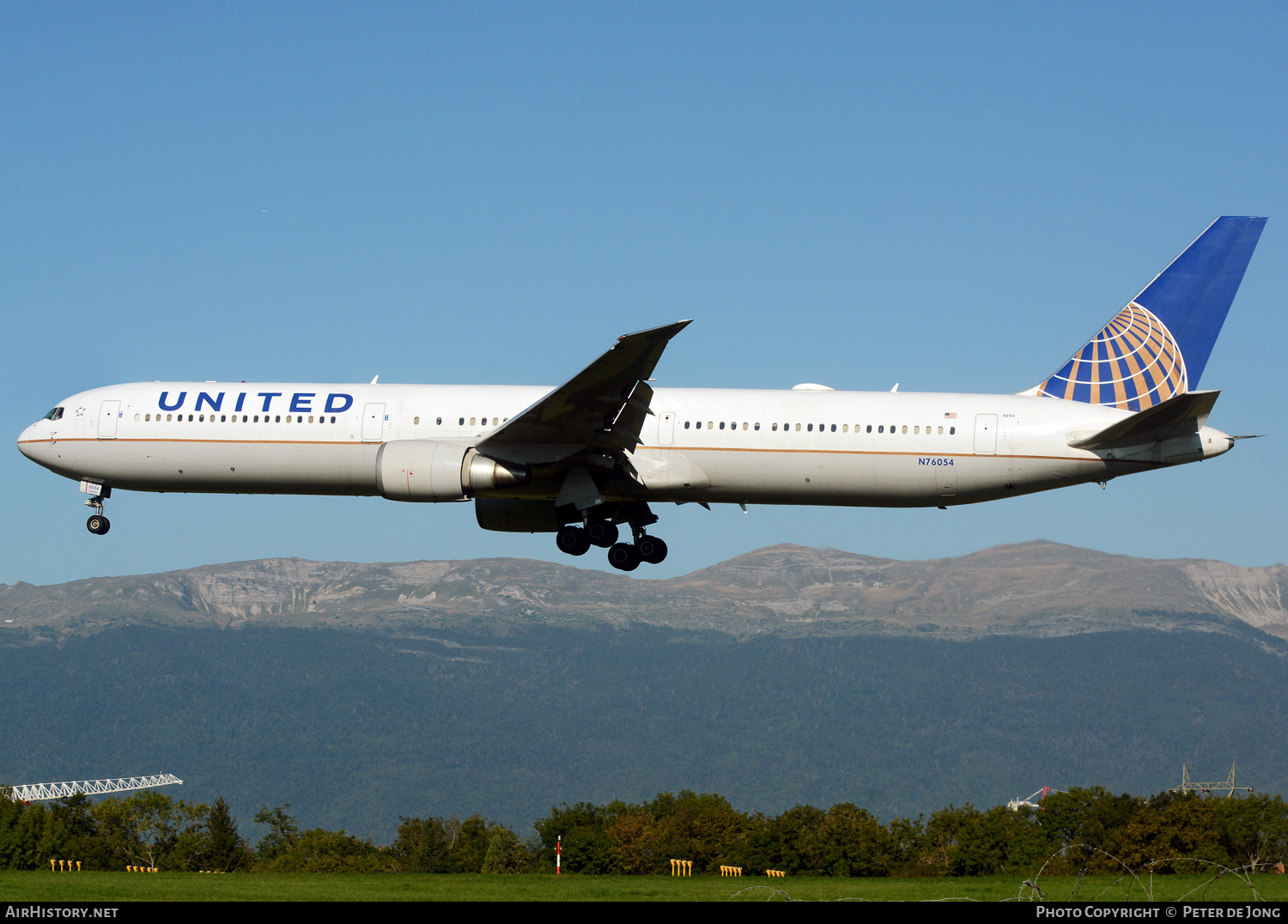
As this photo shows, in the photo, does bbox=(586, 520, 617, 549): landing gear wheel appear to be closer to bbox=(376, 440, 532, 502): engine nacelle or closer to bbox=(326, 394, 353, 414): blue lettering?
bbox=(376, 440, 532, 502): engine nacelle

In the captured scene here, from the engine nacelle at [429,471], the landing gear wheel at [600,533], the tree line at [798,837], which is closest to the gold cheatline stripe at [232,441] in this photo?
the engine nacelle at [429,471]

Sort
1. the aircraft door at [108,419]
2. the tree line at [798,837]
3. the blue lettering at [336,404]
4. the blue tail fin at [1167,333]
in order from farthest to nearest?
1. the tree line at [798,837]
2. the aircraft door at [108,419]
3. the blue tail fin at [1167,333]
4. the blue lettering at [336,404]

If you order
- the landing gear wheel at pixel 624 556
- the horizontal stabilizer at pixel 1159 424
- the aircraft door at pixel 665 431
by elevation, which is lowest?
the landing gear wheel at pixel 624 556

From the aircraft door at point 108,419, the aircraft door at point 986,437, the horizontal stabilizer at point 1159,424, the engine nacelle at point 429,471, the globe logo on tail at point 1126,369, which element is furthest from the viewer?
the aircraft door at point 108,419

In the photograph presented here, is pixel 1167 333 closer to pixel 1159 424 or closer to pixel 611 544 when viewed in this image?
pixel 1159 424

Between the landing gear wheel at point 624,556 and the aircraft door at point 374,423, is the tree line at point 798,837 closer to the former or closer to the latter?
the landing gear wheel at point 624,556

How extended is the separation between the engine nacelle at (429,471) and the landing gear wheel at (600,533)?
11.0 feet

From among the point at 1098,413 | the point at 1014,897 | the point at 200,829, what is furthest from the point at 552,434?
the point at 200,829

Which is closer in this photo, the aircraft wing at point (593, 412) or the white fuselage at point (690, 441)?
the aircraft wing at point (593, 412)

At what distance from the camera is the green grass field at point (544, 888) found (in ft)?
67.9

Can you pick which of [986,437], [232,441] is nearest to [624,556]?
[986,437]

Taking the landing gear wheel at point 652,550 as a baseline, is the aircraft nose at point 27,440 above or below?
above

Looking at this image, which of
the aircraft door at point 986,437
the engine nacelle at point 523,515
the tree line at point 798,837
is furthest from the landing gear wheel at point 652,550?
the tree line at point 798,837

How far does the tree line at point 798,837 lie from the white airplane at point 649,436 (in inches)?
2810
